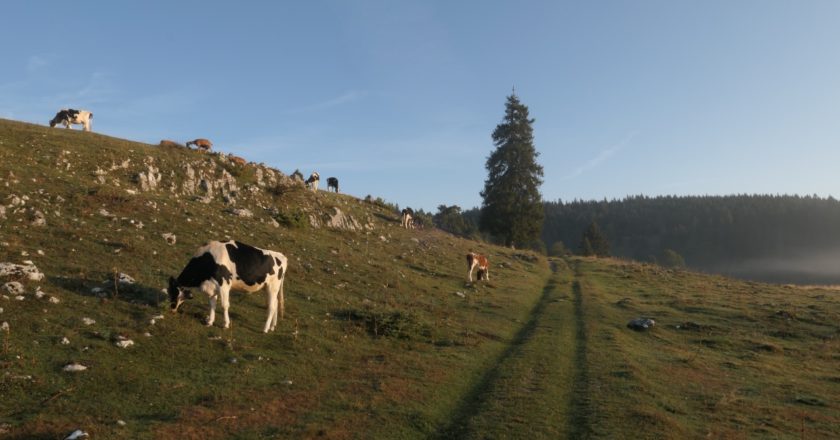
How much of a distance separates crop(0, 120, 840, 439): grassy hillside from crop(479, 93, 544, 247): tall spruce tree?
2796 cm

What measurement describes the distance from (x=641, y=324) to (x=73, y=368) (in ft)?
75.1

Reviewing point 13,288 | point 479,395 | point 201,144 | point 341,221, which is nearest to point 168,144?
point 201,144

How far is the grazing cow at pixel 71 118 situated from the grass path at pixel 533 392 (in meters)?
35.7

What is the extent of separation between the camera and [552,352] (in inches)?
733

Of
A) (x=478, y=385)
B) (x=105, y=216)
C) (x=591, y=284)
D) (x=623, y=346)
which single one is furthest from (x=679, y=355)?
(x=105, y=216)

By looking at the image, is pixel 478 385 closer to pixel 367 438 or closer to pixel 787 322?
pixel 367 438

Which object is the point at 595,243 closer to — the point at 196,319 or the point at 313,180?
the point at 313,180

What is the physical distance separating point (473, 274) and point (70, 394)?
27.4m

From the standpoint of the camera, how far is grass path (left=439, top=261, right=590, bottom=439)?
11.4 metres

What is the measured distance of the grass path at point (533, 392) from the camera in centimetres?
1139

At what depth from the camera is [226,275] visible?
49.3ft

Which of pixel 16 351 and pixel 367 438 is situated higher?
pixel 16 351

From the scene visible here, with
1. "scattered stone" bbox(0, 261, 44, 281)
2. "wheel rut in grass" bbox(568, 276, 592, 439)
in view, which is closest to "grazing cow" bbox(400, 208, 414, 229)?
"wheel rut in grass" bbox(568, 276, 592, 439)

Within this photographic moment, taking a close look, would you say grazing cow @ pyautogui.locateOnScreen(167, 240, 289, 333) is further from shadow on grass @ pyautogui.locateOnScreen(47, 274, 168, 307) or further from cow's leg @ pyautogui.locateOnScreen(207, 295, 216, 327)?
shadow on grass @ pyautogui.locateOnScreen(47, 274, 168, 307)
